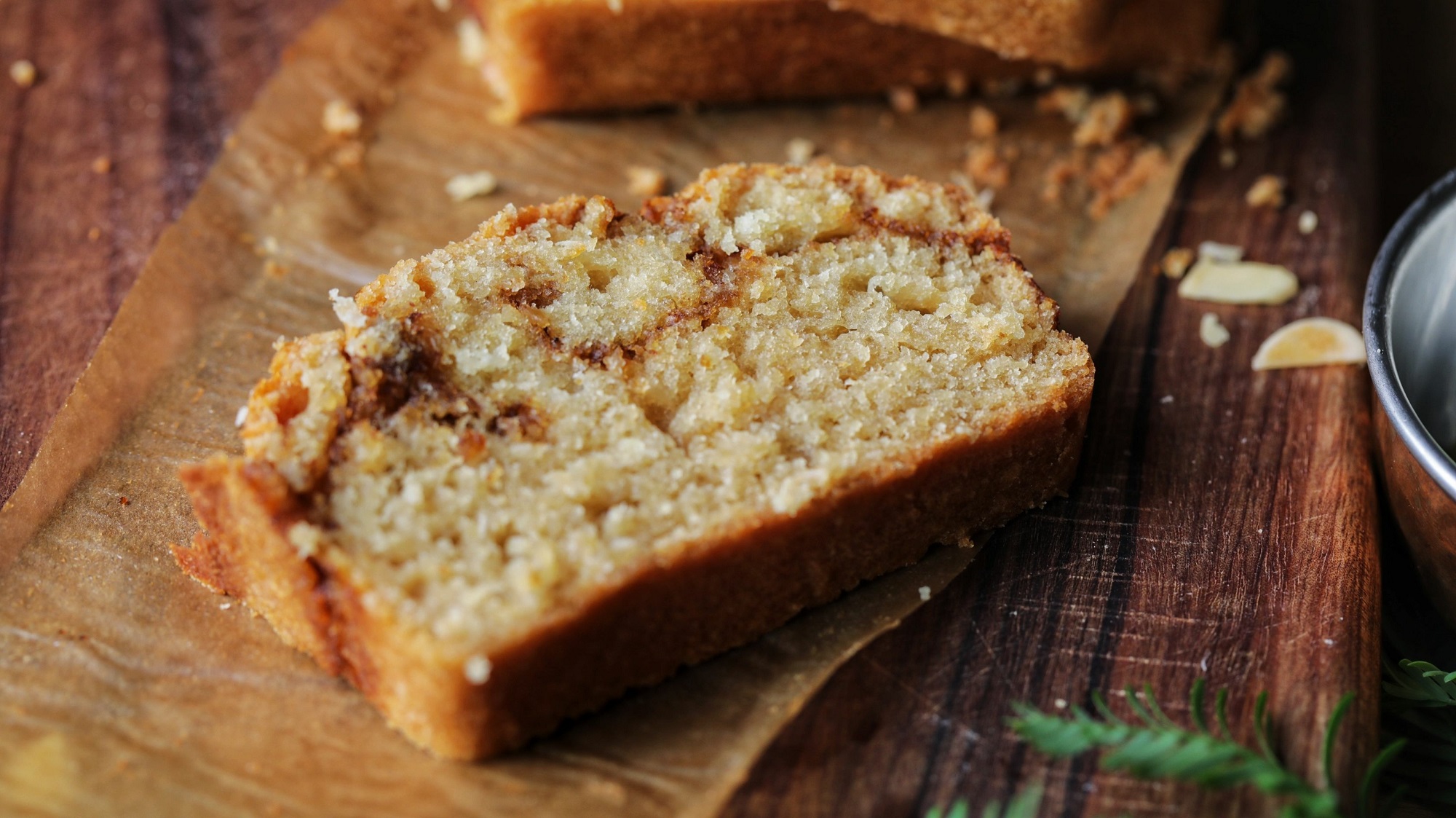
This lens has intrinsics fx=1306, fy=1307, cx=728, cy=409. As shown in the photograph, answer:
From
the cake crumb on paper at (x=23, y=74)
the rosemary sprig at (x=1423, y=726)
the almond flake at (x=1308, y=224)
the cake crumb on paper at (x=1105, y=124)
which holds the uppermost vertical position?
the almond flake at (x=1308, y=224)

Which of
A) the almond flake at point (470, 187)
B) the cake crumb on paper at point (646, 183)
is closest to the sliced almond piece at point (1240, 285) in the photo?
the cake crumb on paper at point (646, 183)

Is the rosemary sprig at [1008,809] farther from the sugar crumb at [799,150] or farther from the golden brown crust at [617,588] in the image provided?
the sugar crumb at [799,150]

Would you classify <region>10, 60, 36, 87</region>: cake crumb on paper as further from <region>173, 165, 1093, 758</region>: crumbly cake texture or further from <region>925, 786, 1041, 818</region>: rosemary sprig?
<region>925, 786, 1041, 818</region>: rosemary sprig

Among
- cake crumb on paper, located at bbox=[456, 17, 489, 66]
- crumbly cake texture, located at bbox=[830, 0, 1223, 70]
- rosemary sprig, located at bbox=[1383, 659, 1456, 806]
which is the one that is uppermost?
crumbly cake texture, located at bbox=[830, 0, 1223, 70]

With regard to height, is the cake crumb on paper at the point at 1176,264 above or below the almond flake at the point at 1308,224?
below

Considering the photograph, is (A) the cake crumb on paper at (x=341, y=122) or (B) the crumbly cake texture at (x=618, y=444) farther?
(A) the cake crumb on paper at (x=341, y=122)

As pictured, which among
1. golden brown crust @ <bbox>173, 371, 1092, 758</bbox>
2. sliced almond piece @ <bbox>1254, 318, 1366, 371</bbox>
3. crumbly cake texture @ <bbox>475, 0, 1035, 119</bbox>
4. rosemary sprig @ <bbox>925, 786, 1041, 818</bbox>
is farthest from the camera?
crumbly cake texture @ <bbox>475, 0, 1035, 119</bbox>

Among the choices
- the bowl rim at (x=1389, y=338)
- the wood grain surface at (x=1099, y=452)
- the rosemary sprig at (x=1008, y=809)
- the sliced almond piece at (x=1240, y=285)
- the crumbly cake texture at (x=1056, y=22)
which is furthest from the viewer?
the crumbly cake texture at (x=1056, y=22)

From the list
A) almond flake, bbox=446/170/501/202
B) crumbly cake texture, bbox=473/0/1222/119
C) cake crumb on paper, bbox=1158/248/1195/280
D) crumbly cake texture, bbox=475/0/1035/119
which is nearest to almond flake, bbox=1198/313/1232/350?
cake crumb on paper, bbox=1158/248/1195/280
